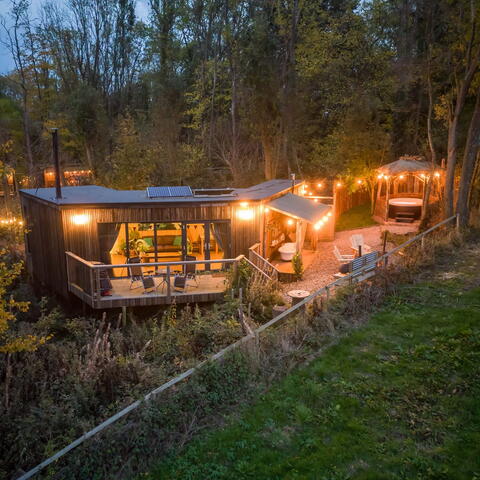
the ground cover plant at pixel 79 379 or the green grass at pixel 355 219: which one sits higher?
the green grass at pixel 355 219

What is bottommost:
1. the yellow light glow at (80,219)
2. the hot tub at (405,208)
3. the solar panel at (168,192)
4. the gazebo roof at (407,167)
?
the hot tub at (405,208)

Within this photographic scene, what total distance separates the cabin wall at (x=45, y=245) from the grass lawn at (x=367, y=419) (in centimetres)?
876

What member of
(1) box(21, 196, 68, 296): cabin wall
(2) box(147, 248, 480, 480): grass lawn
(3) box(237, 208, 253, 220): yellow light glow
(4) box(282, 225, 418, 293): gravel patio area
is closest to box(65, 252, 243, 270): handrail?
(1) box(21, 196, 68, 296): cabin wall

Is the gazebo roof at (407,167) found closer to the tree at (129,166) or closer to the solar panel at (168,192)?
the solar panel at (168,192)

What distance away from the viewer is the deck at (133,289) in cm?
1049

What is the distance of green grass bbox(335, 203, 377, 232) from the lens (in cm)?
2083

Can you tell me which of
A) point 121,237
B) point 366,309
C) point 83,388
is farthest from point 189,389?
point 121,237

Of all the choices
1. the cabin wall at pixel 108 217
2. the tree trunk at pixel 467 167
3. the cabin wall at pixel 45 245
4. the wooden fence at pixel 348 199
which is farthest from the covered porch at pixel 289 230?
the wooden fence at pixel 348 199

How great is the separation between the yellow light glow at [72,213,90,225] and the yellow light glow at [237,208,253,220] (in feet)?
14.8

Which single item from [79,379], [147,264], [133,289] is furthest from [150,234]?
[79,379]

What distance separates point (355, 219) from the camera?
22047 millimetres

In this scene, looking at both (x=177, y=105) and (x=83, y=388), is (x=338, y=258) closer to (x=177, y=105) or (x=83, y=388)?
(x=83, y=388)

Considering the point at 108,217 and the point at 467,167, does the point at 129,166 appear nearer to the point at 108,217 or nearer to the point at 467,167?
the point at 108,217

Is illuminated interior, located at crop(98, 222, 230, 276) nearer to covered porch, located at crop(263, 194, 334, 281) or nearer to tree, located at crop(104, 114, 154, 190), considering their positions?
covered porch, located at crop(263, 194, 334, 281)
